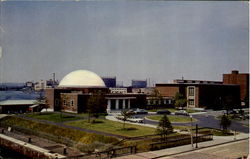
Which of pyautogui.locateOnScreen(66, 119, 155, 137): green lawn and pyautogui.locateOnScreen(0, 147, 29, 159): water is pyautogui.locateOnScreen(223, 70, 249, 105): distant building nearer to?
pyautogui.locateOnScreen(66, 119, 155, 137): green lawn

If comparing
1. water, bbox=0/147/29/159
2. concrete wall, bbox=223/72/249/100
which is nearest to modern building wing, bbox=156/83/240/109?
concrete wall, bbox=223/72/249/100

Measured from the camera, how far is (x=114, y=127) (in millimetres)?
28812

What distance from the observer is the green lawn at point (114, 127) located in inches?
1019

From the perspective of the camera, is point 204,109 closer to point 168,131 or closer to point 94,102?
point 94,102

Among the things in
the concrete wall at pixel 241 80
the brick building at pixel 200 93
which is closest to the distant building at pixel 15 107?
the brick building at pixel 200 93

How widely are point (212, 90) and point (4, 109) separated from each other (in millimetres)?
35190

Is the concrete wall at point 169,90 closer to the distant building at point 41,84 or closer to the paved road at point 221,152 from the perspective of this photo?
the paved road at point 221,152

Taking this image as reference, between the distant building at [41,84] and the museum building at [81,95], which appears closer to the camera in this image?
the museum building at [81,95]

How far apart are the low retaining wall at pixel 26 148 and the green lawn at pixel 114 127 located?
21.5 feet

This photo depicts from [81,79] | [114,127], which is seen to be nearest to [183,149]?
[114,127]

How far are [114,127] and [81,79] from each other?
20.1 metres

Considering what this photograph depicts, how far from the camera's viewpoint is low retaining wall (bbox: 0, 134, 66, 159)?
21234mm

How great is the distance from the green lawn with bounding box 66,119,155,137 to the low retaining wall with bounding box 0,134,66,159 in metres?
6.56

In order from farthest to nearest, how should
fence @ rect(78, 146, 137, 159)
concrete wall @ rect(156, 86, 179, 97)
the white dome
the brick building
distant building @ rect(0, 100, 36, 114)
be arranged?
concrete wall @ rect(156, 86, 179, 97) → the brick building → the white dome → distant building @ rect(0, 100, 36, 114) → fence @ rect(78, 146, 137, 159)
